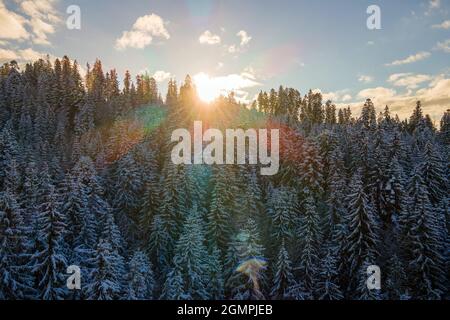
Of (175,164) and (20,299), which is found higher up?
(175,164)

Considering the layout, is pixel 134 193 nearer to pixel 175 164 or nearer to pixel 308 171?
pixel 175 164

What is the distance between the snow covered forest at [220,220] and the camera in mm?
35031

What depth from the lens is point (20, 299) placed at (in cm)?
3228

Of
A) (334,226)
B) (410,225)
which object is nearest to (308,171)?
(334,226)

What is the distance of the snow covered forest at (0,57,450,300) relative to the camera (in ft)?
115

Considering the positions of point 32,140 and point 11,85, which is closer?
point 32,140

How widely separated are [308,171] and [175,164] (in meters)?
21.9

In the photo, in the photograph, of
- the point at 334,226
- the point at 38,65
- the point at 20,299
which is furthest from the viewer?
the point at 38,65

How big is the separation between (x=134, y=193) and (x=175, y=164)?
801 cm

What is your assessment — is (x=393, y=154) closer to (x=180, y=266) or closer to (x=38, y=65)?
(x=180, y=266)

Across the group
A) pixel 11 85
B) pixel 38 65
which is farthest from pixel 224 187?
pixel 38 65

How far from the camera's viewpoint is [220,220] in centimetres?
4806
